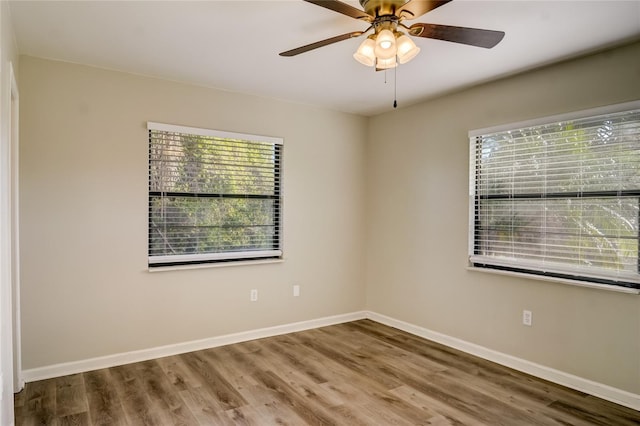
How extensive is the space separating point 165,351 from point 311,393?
147 centimetres

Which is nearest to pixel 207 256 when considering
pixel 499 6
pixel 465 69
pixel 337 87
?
pixel 337 87

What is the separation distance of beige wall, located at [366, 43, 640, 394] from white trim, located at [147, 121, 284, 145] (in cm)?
135

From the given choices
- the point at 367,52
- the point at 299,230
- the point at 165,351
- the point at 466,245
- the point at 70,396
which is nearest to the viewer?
the point at 367,52

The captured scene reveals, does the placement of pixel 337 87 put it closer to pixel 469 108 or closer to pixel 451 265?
pixel 469 108

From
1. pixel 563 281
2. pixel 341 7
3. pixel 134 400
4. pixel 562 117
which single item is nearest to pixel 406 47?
pixel 341 7

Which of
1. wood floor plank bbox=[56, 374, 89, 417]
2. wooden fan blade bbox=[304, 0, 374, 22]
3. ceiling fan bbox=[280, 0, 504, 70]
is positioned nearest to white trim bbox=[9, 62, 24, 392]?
wood floor plank bbox=[56, 374, 89, 417]

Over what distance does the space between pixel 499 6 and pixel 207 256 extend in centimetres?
302

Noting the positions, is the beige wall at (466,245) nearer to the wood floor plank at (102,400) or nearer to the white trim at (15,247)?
the wood floor plank at (102,400)

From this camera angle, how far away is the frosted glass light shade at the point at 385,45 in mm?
1971

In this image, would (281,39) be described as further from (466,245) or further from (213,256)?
(466,245)

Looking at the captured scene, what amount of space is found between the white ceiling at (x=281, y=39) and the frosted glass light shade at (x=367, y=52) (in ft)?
0.91

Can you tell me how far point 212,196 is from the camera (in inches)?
150

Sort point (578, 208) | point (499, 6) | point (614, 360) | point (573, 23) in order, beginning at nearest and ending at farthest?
1. point (499, 6)
2. point (573, 23)
3. point (614, 360)
4. point (578, 208)

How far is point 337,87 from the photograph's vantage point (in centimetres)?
373
